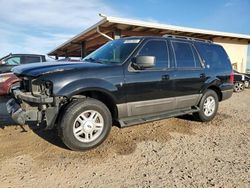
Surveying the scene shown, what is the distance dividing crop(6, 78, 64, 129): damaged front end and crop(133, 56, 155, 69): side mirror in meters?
1.48

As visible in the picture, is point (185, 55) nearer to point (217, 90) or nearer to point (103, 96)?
point (217, 90)

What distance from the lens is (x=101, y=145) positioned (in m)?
4.39

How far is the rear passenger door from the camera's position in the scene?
5383 millimetres

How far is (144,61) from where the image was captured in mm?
4375

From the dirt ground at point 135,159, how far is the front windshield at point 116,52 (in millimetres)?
1505

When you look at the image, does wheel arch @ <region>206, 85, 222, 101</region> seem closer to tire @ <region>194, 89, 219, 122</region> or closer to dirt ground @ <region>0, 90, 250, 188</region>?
tire @ <region>194, 89, 219, 122</region>

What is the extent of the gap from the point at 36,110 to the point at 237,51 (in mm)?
18076

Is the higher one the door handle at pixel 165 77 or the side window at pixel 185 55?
the side window at pixel 185 55

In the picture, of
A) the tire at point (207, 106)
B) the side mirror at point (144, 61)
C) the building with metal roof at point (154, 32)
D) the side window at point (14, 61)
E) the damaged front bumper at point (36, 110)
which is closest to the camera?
the damaged front bumper at point (36, 110)

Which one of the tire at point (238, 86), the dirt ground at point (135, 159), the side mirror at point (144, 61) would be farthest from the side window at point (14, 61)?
the tire at point (238, 86)

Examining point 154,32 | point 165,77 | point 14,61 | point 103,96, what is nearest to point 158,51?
point 165,77

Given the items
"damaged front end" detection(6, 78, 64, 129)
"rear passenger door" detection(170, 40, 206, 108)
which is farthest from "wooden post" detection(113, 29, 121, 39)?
"damaged front end" detection(6, 78, 64, 129)

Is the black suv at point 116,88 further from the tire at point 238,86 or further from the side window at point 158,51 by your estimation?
the tire at point 238,86

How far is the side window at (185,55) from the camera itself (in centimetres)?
544
